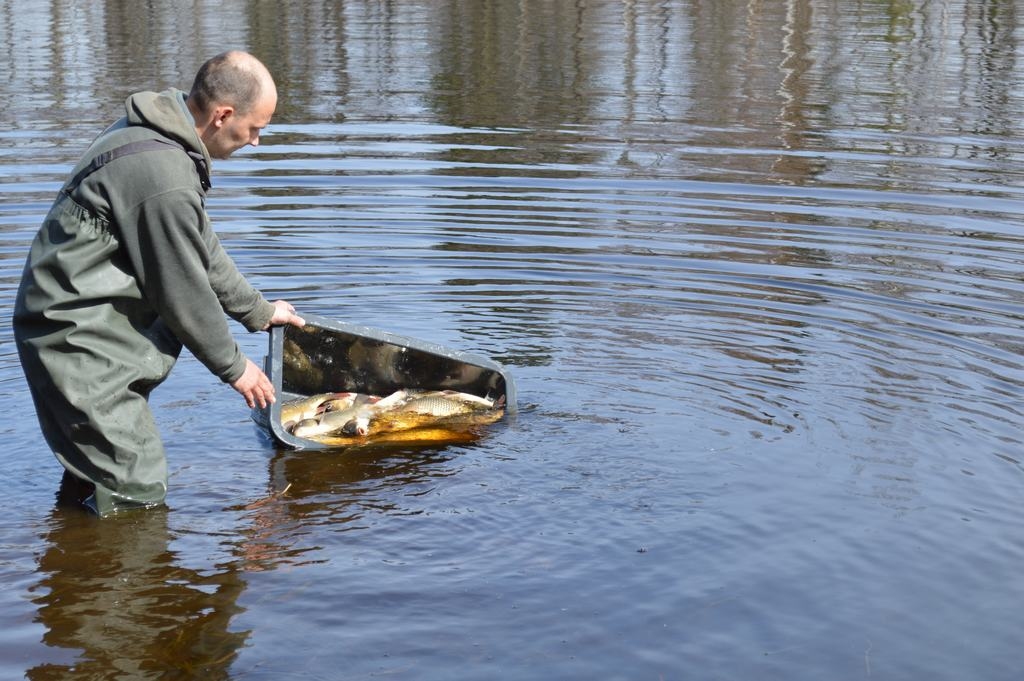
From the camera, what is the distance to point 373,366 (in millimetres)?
7203

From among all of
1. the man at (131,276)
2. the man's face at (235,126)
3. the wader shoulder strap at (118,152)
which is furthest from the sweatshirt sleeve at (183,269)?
the man's face at (235,126)

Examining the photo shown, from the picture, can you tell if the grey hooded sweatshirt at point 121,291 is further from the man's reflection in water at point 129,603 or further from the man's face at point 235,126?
the man's reflection in water at point 129,603

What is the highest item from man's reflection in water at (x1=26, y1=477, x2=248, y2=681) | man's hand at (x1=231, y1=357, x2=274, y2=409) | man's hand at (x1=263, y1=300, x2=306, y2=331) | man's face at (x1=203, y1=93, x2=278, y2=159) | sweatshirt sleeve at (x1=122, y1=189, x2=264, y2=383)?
man's face at (x1=203, y1=93, x2=278, y2=159)

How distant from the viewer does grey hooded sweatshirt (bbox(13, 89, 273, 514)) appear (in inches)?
206

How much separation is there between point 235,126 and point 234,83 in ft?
0.73

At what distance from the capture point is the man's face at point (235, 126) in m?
5.47

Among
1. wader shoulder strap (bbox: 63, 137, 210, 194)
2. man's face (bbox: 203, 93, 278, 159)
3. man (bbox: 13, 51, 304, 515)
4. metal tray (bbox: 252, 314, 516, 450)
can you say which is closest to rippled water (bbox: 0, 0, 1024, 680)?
metal tray (bbox: 252, 314, 516, 450)

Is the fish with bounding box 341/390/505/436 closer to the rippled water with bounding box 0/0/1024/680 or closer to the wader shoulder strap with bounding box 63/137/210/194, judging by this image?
the rippled water with bounding box 0/0/1024/680

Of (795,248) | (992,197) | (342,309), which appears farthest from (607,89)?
(342,309)

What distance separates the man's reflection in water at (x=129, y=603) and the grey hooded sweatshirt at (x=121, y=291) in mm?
256

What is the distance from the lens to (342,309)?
9.28 meters

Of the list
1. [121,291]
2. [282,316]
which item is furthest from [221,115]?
[282,316]

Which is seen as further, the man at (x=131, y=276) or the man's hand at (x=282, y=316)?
the man's hand at (x=282, y=316)

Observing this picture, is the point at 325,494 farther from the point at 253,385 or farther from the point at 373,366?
the point at 373,366
